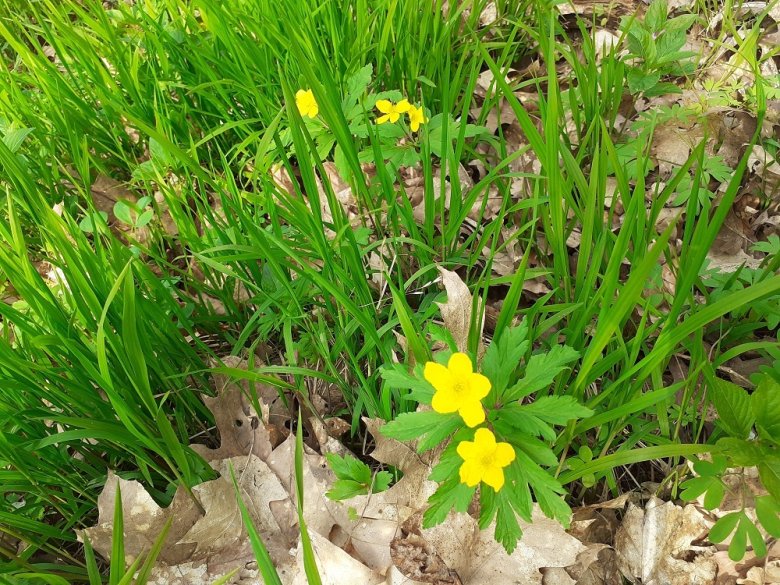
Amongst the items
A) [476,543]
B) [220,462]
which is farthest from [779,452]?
[220,462]

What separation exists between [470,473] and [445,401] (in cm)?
13

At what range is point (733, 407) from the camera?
1075 mm

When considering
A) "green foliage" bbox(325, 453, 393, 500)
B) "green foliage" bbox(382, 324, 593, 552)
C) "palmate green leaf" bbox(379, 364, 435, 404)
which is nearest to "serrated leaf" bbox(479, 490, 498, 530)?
"green foliage" bbox(382, 324, 593, 552)

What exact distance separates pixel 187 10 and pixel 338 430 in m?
1.86

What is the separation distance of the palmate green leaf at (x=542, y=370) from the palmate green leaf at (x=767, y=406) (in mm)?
355

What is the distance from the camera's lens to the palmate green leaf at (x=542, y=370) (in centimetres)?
103

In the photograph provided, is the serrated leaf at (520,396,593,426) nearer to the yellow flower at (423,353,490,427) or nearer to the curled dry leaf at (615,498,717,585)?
the yellow flower at (423,353,490,427)

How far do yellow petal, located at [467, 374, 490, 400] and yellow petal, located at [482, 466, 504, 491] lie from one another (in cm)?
12

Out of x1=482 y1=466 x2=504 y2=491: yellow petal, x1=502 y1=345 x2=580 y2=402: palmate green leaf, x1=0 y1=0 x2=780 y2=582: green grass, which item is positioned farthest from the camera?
x1=0 y1=0 x2=780 y2=582: green grass

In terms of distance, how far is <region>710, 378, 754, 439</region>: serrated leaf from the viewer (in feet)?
3.50

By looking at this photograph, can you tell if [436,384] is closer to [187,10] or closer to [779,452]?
[779,452]

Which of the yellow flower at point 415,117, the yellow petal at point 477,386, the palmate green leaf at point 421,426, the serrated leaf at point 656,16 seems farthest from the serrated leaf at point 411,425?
the serrated leaf at point 656,16

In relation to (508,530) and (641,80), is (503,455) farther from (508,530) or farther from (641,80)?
(641,80)

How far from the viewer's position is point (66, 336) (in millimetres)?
1304
